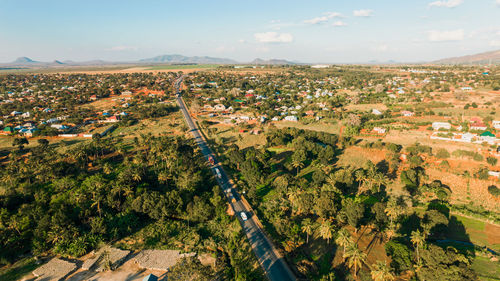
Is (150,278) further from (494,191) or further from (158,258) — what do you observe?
(494,191)

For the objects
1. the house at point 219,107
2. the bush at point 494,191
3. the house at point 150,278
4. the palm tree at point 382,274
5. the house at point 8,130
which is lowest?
the house at point 150,278

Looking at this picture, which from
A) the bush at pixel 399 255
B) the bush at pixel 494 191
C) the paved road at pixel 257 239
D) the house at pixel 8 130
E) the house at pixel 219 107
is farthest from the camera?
the house at pixel 219 107

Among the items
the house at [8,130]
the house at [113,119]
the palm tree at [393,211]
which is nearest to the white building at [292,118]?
the palm tree at [393,211]

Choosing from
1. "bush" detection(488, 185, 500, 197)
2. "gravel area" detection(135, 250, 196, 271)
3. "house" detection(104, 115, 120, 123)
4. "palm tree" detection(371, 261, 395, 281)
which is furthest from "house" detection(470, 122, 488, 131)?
"house" detection(104, 115, 120, 123)

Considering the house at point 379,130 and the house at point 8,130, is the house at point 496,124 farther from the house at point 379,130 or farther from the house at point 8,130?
the house at point 8,130

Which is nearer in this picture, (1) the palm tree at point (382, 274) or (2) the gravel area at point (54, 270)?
(1) the palm tree at point (382, 274)

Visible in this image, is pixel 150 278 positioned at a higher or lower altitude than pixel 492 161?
lower

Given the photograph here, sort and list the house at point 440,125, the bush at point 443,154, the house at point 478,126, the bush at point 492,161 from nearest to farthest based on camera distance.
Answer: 1. the bush at point 492,161
2. the bush at point 443,154
3. the house at point 478,126
4. the house at point 440,125

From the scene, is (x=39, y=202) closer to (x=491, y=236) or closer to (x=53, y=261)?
(x=53, y=261)

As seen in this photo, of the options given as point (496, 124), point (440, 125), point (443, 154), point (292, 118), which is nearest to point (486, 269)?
point (443, 154)

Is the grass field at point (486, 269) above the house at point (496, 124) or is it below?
below


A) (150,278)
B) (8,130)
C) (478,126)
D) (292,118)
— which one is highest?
(292,118)
